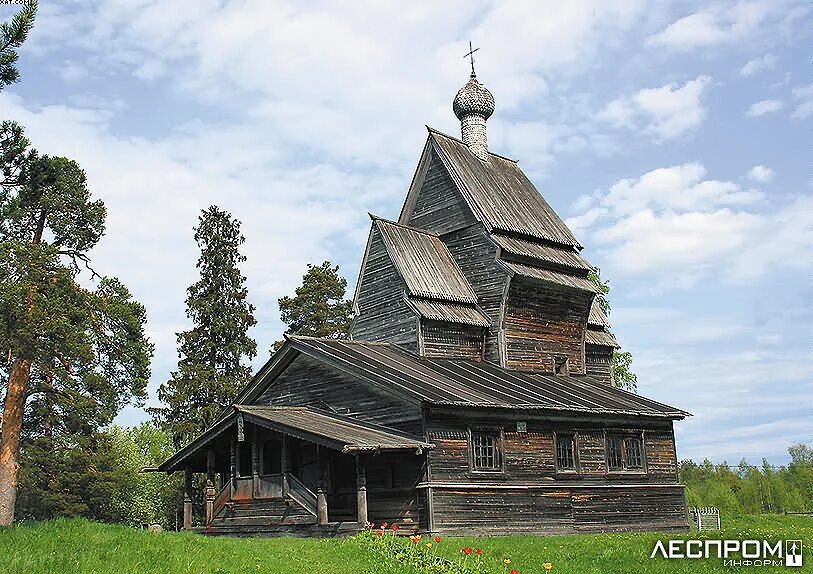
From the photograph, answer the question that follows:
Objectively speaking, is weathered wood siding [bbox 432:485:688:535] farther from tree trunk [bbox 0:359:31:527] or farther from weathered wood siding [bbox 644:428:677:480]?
tree trunk [bbox 0:359:31:527]

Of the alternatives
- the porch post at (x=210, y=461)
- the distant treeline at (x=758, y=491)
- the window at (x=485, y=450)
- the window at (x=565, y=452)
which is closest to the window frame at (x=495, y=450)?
the window at (x=485, y=450)

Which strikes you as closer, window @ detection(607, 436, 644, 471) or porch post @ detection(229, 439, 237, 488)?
porch post @ detection(229, 439, 237, 488)

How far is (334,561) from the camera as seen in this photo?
16109 millimetres

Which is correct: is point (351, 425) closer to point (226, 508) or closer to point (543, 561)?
point (226, 508)

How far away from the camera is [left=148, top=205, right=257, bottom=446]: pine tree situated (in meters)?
43.8

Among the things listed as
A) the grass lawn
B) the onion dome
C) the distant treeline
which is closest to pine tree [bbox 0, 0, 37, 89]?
the grass lawn

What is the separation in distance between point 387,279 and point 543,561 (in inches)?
675

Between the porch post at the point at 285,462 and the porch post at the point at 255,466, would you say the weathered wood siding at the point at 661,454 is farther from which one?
the porch post at the point at 255,466

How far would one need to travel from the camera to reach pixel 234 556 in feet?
51.5

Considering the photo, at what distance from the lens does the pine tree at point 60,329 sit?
108 feet

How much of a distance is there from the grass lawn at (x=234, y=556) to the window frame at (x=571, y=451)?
8.04 m

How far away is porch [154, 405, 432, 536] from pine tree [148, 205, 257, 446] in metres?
14.7

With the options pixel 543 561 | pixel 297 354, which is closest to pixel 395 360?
pixel 297 354

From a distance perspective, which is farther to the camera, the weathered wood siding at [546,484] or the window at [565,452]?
the window at [565,452]
